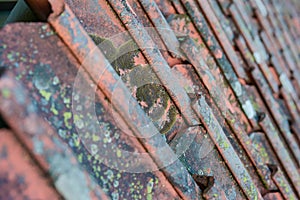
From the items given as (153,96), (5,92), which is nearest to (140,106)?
(153,96)

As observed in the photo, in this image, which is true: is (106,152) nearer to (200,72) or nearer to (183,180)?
(183,180)

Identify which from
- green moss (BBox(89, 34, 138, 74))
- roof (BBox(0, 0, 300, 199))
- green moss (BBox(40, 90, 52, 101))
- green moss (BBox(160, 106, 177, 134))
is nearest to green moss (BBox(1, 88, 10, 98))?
roof (BBox(0, 0, 300, 199))

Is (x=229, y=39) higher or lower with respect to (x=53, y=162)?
lower

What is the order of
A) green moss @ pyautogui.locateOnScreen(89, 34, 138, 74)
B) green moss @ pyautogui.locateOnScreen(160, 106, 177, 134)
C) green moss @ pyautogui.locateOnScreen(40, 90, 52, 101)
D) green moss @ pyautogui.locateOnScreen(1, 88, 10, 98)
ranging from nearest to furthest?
1. green moss @ pyautogui.locateOnScreen(1, 88, 10, 98)
2. green moss @ pyautogui.locateOnScreen(40, 90, 52, 101)
3. green moss @ pyautogui.locateOnScreen(89, 34, 138, 74)
4. green moss @ pyautogui.locateOnScreen(160, 106, 177, 134)

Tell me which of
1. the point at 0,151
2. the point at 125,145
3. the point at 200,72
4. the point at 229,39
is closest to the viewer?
the point at 0,151

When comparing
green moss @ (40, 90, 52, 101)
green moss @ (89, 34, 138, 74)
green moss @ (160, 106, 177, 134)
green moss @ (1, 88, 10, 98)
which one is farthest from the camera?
green moss @ (160, 106, 177, 134)

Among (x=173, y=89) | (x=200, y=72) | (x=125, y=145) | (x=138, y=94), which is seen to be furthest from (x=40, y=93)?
(x=200, y=72)

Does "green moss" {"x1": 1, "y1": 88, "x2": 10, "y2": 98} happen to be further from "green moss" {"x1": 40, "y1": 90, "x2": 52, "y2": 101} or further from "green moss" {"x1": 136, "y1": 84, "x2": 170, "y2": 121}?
"green moss" {"x1": 136, "y1": 84, "x2": 170, "y2": 121}

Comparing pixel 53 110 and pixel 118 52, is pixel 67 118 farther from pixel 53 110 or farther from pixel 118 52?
pixel 118 52

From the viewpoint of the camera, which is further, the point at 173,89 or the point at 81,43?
the point at 173,89
